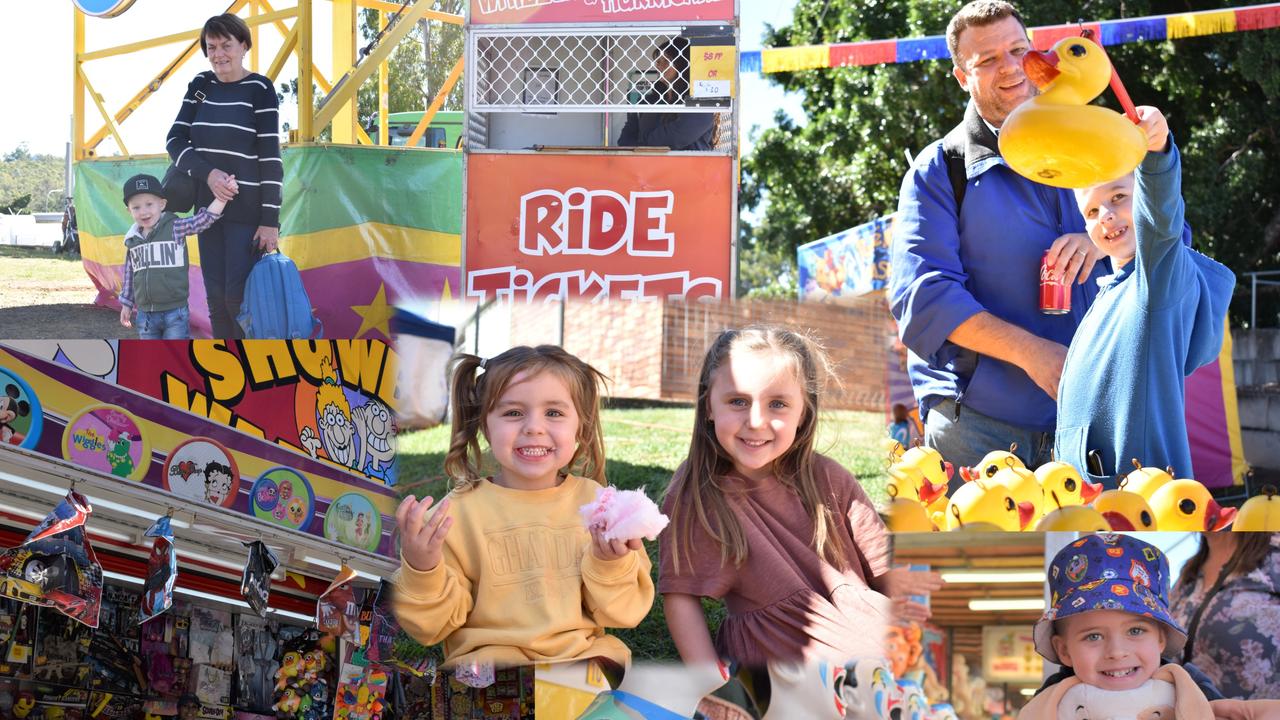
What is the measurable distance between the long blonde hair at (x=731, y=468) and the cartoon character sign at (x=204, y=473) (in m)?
1.78

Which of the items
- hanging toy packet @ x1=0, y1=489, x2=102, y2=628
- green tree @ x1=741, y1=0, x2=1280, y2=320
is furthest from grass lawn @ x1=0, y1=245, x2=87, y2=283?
green tree @ x1=741, y1=0, x2=1280, y2=320

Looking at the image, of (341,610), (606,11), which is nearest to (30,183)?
(341,610)

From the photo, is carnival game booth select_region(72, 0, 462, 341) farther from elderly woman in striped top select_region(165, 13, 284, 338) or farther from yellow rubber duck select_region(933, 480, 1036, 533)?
yellow rubber duck select_region(933, 480, 1036, 533)

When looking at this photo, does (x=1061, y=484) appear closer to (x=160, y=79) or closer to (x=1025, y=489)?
(x=1025, y=489)

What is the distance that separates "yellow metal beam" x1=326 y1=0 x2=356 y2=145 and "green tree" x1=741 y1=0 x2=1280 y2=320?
193 inches

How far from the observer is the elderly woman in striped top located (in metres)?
3.48

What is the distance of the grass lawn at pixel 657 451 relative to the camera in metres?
2.27

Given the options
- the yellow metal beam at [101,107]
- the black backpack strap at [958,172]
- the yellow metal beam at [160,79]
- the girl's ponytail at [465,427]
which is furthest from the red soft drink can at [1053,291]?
the yellow metal beam at [101,107]

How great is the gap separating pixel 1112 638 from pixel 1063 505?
0.24 m

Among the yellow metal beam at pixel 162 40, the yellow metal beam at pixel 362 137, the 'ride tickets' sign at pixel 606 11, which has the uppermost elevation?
the 'ride tickets' sign at pixel 606 11

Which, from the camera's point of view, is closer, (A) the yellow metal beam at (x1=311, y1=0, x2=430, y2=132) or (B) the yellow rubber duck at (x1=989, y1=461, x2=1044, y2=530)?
(B) the yellow rubber duck at (x1=989, y1=461, x2=1044, y2=530)

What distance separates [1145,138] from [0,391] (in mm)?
2746

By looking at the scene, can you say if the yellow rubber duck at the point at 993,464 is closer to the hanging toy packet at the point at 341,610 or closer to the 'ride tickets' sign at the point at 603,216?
the 'ride tickets' sign at the point at 603,216

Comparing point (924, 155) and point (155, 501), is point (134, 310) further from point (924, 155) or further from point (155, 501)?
point (924, 155)
